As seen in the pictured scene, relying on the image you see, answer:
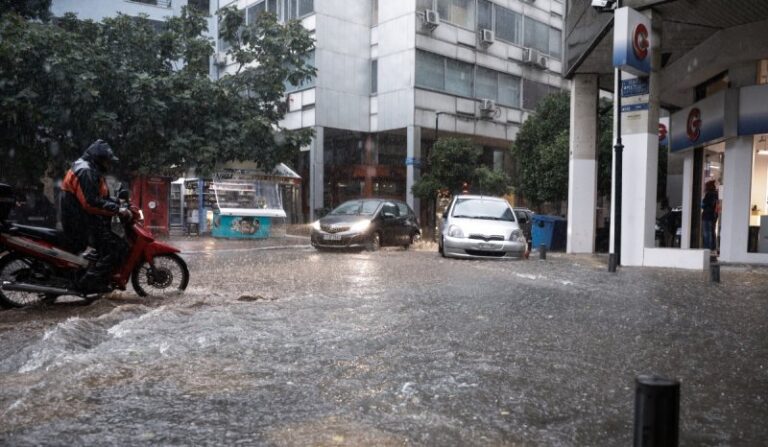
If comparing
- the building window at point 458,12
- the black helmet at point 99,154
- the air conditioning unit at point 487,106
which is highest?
the building window at point 458,12

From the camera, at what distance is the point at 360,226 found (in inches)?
619

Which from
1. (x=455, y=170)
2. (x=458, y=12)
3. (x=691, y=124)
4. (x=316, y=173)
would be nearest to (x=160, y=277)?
(x=691, y=124)

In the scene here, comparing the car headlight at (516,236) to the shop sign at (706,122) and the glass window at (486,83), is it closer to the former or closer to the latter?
the shop sign at (706,122)

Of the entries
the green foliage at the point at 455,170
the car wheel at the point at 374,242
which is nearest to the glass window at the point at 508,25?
the green foliage at the point at 455,170

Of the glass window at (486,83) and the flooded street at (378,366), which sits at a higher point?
the glass window at (486,83)

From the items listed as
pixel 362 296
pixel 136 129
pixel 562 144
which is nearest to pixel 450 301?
pixel 362 296

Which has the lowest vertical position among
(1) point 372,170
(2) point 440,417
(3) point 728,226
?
(2) point 440,417

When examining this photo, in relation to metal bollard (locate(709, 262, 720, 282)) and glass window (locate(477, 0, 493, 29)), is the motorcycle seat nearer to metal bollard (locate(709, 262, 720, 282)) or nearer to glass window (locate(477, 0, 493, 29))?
metal bollard (locate(709, 262, 720, 282))

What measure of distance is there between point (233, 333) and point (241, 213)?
16.4 meters

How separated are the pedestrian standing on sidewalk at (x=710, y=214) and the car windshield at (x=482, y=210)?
14.3 ft

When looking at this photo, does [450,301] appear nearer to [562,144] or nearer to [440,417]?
[440,417]

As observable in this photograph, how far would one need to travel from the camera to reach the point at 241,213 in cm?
2169

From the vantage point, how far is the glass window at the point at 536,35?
37.3 metres

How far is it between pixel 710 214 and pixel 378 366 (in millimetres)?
12237
